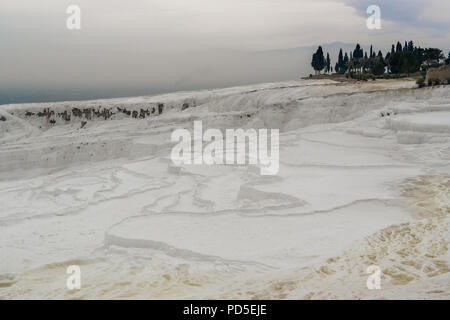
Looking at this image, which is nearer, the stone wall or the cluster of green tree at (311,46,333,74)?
the stone wall

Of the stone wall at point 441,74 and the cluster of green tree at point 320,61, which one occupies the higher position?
the cluster of green tree at point 320,61

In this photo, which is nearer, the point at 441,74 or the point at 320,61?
the point at 441,74

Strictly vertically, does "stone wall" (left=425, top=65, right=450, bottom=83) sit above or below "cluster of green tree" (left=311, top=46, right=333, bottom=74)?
below

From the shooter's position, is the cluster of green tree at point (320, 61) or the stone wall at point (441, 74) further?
the cluster of green tree at point (320, 61)

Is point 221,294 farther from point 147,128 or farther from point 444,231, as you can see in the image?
point 147,128
